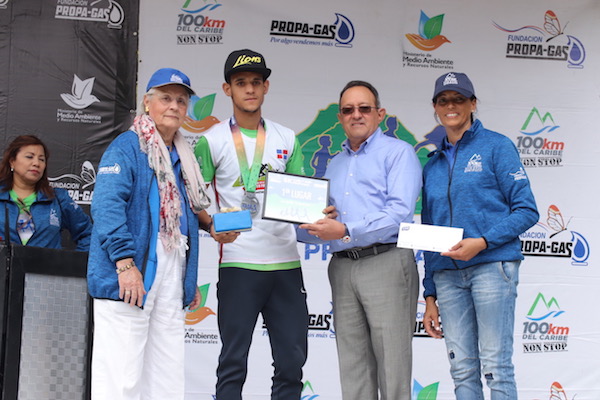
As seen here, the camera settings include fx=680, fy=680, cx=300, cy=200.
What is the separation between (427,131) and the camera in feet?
15.3

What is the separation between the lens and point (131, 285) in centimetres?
246

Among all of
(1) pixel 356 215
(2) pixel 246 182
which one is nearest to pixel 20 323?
(2) pixel 246 182

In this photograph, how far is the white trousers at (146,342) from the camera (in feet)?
8.27

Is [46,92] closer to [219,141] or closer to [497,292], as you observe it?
[219,141]

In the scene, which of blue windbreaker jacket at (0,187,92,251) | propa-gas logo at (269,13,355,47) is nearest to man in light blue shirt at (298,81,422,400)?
blue windbreaker jacket at (0,187,92,251)

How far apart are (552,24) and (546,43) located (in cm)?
15

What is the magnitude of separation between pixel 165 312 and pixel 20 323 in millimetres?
792

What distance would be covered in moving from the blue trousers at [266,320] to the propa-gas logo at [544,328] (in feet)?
7.38

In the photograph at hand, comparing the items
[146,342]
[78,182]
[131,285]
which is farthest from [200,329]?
[131,285]

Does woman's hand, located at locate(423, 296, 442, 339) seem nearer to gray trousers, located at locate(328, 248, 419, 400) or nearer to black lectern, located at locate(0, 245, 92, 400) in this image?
gray trousers, located at locate(328, 248, 419, 400)

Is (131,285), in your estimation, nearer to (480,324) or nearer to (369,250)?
(369,250)

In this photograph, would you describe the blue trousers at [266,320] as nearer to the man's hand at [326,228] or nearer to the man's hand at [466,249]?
the man's hand at [326,228]

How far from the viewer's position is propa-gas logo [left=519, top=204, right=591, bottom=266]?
467cm

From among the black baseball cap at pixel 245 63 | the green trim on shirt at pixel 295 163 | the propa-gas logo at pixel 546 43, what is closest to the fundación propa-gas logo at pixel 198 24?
the black baseball cap at pixel 245 63
